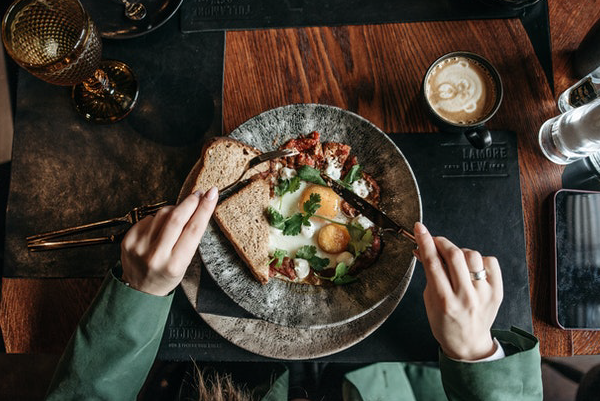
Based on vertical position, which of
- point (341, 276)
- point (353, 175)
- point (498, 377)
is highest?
point (353, 175)

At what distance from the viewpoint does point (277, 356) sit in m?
1.54

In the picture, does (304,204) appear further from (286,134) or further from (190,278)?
(190,278)

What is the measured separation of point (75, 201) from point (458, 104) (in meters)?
1.53

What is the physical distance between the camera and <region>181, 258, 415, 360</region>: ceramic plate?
1532mm

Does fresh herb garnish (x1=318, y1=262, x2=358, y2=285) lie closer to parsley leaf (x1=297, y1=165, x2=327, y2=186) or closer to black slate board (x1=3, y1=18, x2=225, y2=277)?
parsley leaf (x1=297, y1=165, x2=327, y2=186)

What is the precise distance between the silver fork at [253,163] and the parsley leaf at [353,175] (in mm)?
213

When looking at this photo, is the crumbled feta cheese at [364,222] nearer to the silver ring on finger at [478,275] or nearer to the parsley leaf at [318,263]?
the parsley leaf at [318,263]

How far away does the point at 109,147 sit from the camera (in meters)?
1.75

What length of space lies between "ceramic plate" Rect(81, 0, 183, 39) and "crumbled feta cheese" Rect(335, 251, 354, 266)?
1178 millimetres

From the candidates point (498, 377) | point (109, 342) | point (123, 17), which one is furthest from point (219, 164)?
point (498, 377)

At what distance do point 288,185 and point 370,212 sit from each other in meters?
0.32

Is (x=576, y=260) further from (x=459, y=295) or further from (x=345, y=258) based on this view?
(x=345, y=258)

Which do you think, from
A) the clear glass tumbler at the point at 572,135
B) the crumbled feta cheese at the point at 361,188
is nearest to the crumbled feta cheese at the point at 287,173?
the crumbled feta cheese at the point at 361,188

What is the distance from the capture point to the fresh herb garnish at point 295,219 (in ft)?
5.13
